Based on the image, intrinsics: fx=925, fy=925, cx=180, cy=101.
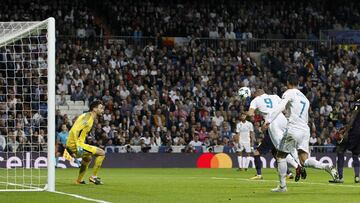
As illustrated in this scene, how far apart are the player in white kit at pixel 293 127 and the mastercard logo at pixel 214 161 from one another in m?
15.8

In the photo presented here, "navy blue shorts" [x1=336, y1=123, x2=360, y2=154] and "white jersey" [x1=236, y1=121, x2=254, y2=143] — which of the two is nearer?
"navy blue shorts" [x1=336, y1=123, x2=360, y2=154]

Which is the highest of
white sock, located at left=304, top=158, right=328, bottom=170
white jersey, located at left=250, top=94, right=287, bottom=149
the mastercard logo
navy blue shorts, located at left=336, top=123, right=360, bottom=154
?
white jersey, located at left=250, top=94, right=287, bottom=149

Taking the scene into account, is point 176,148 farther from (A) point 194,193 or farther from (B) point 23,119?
(A) point 194,193

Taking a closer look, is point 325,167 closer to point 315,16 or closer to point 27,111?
point 27,111

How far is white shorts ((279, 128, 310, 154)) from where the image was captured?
1797cm

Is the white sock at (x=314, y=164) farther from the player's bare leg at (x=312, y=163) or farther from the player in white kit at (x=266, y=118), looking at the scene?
the player in white kit at (x=266, y=118)

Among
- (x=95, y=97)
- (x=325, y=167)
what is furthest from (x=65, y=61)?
(x=325, y=167)

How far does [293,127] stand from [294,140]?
558 mm

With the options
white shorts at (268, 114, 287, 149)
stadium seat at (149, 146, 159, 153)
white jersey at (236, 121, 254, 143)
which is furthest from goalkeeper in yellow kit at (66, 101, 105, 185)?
stadium seat at (149, 146, 159, 153)

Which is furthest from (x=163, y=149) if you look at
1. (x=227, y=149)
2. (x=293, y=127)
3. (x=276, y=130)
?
(x=293, y=127)

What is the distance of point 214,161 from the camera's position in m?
36.8

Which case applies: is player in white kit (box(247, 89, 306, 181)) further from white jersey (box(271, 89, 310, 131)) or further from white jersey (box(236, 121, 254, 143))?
white jersey (box(236, 121, 254, 143))

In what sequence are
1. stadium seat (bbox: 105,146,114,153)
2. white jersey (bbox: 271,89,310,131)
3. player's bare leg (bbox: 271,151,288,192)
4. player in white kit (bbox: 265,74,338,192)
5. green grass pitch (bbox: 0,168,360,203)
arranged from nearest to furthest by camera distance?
green grass pitch (bbox: 0,168,360,203), player's bare leg (bbox: 271,151,288,192), player in white kit (bbox: 265,74,338,192), white jersey (bbox: 271,89,310,131), stadium seat (bbox: 105,146,114,153)

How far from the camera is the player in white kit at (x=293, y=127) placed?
17.7 m
